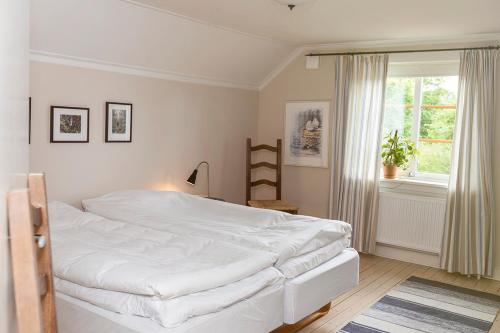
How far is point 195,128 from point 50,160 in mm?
1677

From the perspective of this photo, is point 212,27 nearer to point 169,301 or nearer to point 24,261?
point 169,301

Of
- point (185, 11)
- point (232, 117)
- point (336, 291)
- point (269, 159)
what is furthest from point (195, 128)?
point (336, 291)

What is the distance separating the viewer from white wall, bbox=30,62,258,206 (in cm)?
374

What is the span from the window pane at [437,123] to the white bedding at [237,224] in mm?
2034

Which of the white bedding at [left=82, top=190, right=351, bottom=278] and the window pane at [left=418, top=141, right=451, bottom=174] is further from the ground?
the window pane at [left=418, top=141, right=451, bottom=174]

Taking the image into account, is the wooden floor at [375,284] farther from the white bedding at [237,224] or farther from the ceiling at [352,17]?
the ceiling at [352,17]

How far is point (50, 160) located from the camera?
3744 millimetres

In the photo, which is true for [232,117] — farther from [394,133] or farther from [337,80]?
[394,133]

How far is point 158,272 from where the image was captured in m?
2.20

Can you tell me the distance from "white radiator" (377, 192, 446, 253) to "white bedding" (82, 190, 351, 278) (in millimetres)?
1692

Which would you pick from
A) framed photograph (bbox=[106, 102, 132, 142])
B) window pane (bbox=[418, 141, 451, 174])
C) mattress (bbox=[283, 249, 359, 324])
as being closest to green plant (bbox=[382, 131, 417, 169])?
window pane (bbox=[418, 141, 451, 174])

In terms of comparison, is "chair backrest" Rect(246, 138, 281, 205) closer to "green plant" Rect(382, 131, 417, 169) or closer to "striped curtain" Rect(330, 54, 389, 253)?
"striped curtain" Rect(330, 54, 389, 253)

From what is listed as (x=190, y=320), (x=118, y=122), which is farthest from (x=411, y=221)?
(x=190, y=320)

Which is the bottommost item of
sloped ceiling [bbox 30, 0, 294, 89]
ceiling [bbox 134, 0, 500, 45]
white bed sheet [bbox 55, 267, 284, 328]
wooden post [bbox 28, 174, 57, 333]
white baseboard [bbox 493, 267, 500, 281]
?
white baseboard [bbox 493, 267, 500, 281]
